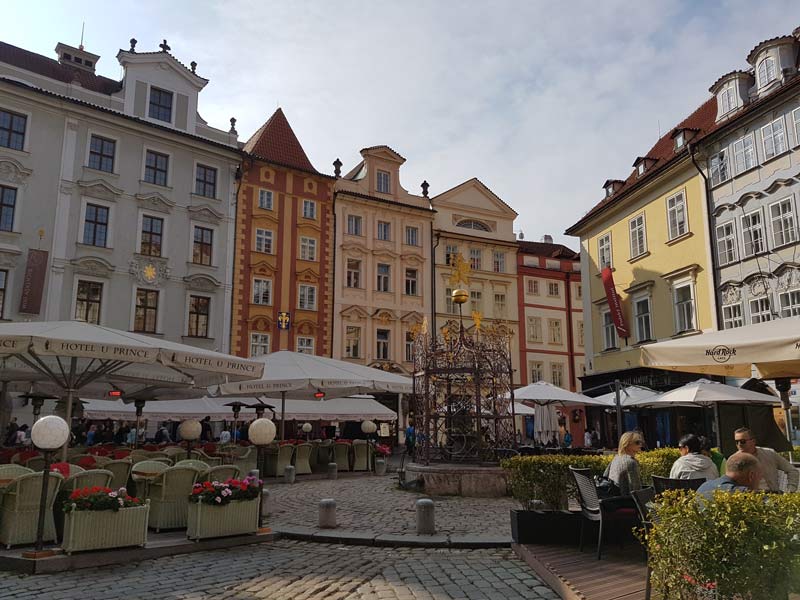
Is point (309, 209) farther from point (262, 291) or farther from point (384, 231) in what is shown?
point (262, 291)

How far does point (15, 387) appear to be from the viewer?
1780 cm

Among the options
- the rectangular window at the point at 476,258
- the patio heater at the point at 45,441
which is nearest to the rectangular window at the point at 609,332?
the rectangular window at the point at 476,258

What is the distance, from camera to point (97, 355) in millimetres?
9234

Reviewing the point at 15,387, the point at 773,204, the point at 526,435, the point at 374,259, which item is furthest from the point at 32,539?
the point at 526,435

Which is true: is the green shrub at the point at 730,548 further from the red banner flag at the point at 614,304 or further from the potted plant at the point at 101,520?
the red banner flag at the point at 614,304

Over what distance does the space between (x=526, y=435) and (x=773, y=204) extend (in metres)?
21.5

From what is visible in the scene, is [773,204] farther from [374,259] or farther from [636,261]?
[374,259]

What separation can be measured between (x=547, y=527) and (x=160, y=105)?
27739 mm

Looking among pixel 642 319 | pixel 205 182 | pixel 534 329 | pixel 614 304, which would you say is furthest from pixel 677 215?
pixel 205 182

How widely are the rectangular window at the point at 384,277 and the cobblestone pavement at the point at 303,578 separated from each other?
2757 centimetres

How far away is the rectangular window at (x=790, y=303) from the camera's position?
1958 centimetres

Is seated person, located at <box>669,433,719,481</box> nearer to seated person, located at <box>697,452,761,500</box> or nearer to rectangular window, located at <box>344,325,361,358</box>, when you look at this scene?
seated person, located at <box>697,452,761,500</box>

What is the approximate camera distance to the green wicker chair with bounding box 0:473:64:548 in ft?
25.0

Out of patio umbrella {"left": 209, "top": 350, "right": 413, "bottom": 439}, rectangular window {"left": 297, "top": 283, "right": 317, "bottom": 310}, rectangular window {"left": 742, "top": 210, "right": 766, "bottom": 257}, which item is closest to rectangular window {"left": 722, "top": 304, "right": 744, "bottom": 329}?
rectangular window {"left": 742, "top": 210, "right": 766, "bottom": 257}
